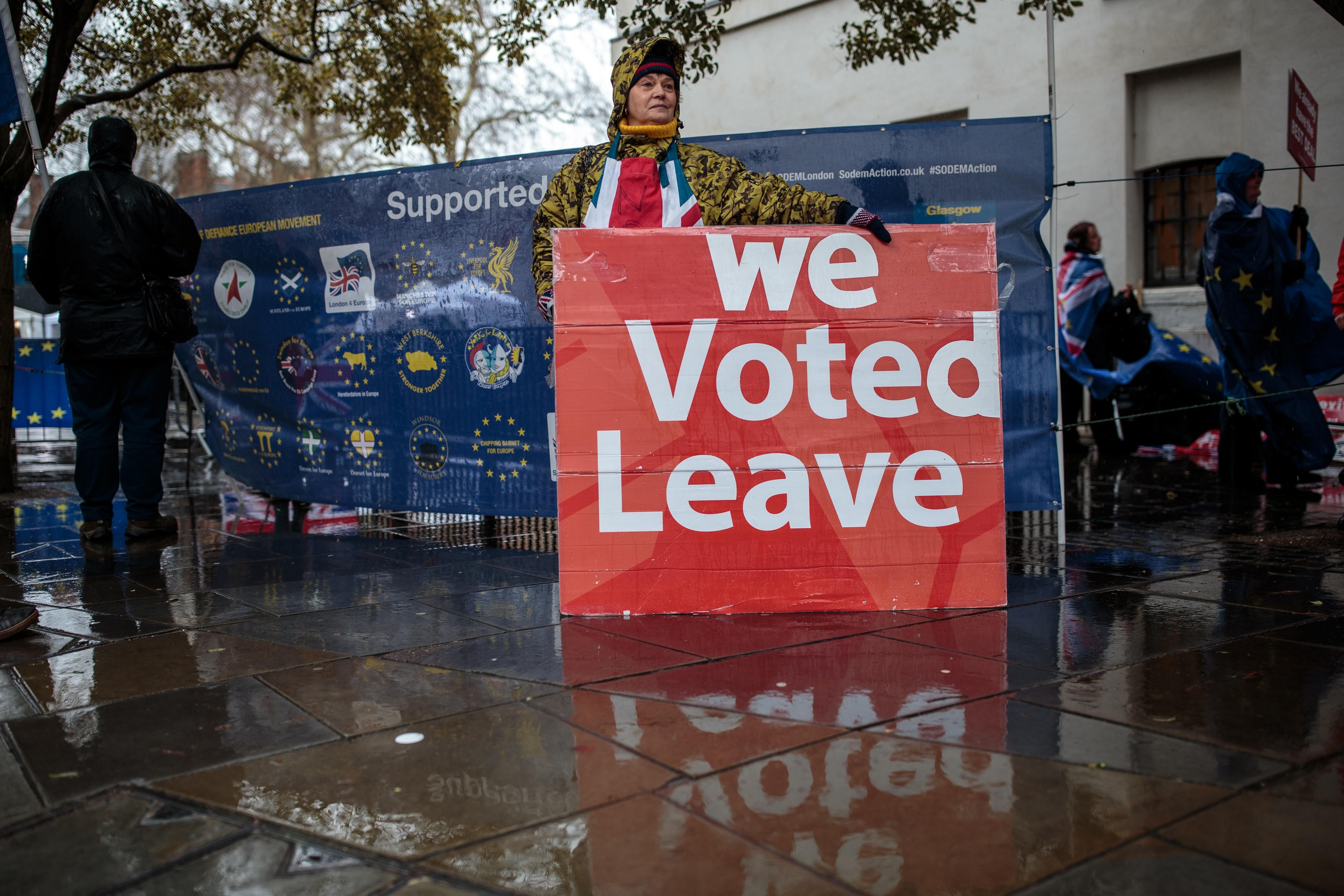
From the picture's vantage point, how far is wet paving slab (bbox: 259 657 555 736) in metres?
3.17

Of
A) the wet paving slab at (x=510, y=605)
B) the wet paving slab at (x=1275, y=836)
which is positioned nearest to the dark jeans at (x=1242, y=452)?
the wet paving slab at (x=510, y=605)

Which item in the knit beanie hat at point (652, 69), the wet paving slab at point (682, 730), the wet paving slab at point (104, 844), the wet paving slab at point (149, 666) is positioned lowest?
the wet paving slab at point (104, 844)

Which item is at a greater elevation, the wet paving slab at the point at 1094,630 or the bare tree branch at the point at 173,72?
the bare tree branch at the point at 173,72

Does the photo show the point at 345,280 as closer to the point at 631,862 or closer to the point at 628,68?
the point at 628,68

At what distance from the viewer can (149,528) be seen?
6500mm

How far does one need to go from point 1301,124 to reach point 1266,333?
163 centimetres

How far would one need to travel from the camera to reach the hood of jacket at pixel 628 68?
470 cm

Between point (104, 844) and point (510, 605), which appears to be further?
point (510, 605)

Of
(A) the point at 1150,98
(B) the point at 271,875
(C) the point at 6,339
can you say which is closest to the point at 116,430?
(C) the point at 6,339

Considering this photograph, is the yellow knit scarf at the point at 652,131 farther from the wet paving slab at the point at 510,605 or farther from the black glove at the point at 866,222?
the wet paving slab at the point at 510,605

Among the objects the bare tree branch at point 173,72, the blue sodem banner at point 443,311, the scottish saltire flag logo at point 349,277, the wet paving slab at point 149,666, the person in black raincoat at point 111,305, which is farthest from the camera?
the bare tree branch at point 173,72

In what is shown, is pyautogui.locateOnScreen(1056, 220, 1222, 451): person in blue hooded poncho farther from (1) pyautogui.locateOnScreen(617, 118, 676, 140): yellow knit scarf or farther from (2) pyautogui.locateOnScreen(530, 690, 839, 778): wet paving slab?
(2) pyautogui.locateOnScreen(530, 690, 839, 778): wet paving slab

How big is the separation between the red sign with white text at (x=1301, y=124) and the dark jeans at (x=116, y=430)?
7.60 meters

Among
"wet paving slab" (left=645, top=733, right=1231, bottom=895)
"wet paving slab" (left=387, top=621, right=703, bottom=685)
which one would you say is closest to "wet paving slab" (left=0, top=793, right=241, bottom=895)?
"wet paving slab" (left=645, top=733, right=1231, bottom=895)
